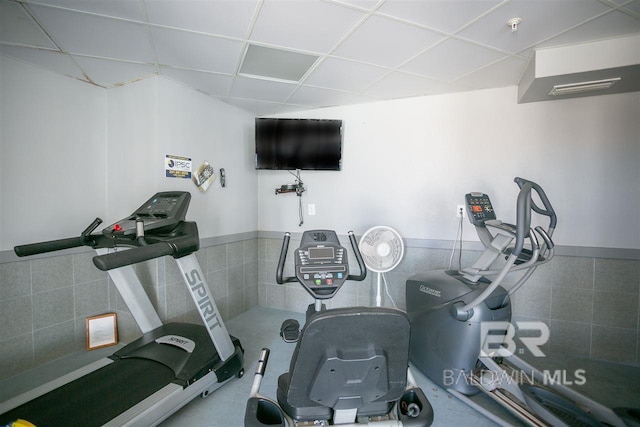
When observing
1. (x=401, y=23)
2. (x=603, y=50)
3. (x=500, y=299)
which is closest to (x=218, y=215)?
(x=401, y=23)

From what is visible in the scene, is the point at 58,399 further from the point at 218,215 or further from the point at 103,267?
the point at 218,215

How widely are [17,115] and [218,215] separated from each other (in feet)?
5.99

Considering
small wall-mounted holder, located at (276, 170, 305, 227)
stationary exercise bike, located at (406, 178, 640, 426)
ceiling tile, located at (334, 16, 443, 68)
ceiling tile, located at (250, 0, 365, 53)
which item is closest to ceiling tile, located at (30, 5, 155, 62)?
ceiling tile, located at (250, 0, 365, 53)

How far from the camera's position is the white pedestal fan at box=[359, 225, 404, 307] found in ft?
8.13

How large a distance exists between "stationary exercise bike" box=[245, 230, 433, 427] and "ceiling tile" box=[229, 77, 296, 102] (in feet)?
8.15

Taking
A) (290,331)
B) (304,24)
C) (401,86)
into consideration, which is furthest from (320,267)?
(401,86)

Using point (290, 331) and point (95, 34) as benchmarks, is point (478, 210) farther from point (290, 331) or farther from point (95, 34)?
point (95, 34)

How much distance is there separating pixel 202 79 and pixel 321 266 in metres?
2.20

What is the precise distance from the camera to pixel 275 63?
7.96 ft

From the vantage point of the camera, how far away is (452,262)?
300 centimetres

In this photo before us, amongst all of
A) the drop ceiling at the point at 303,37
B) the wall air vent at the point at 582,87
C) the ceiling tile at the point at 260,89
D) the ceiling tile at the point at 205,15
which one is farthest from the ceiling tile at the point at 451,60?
the ceiling tile at the point at 205,15

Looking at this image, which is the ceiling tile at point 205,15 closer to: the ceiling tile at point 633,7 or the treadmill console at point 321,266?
the treadmill console at point 321,266

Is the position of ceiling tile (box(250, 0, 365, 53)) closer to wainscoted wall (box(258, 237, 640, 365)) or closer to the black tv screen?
the black tv screen

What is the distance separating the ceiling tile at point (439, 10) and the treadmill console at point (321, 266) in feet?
5.38
